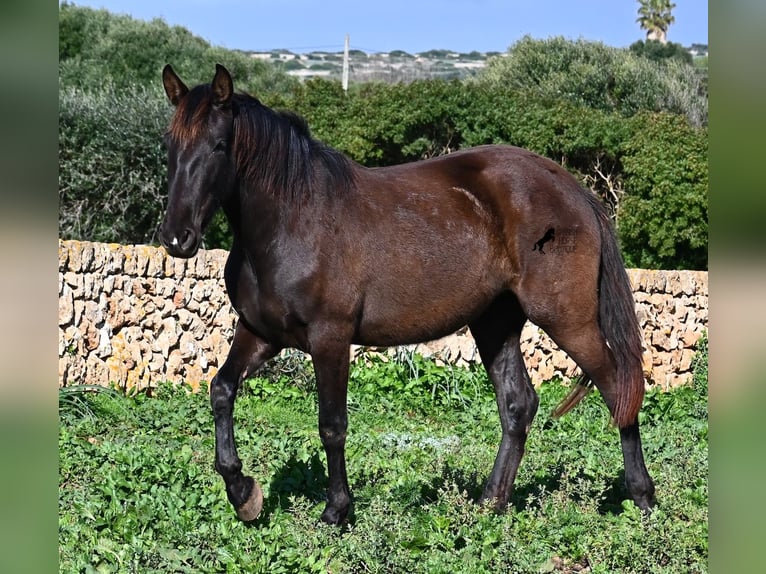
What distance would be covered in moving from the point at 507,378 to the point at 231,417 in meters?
1.79

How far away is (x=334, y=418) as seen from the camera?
4559mm

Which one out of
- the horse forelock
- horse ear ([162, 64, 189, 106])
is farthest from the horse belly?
horse ear ([162, 64, 189, 106])

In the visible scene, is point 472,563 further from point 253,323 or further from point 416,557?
point 253,323

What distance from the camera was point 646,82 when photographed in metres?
28.7

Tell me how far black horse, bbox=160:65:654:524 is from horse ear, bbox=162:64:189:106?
0.04 ft

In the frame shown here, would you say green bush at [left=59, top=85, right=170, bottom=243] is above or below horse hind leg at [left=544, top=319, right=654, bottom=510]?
above

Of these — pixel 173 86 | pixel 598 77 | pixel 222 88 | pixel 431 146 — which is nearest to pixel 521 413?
pixel 222 88

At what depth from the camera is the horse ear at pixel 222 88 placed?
4207mm

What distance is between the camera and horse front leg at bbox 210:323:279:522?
4.53m

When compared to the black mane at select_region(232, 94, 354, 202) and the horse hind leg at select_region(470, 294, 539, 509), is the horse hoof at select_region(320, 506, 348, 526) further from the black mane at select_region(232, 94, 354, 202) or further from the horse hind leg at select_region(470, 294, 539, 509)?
the black mane at select_region(232, 94, 354, 202)

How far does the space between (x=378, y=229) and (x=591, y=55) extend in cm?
2930

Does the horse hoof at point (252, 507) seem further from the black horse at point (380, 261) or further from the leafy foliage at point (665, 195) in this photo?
the leafy foliage at point (665, 195)

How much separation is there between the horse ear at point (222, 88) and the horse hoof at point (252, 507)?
2013mm
